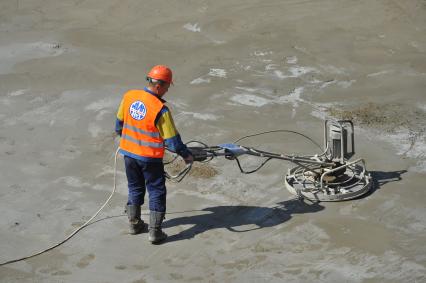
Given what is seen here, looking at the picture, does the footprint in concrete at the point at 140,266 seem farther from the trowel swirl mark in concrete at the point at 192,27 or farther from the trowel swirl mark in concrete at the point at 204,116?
the trowel swirl mark in concrete at the point at 192,27

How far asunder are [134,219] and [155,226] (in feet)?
0.99

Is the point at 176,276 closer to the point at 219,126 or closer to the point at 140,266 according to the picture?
the point at 140,266

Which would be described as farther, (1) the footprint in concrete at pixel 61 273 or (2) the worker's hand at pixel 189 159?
(2) the worker's hand at pixel 189 159

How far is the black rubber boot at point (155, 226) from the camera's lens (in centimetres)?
685

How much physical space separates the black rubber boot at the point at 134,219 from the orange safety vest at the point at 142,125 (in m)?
0.62

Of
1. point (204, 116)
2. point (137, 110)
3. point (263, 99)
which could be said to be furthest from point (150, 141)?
point (263, 99)

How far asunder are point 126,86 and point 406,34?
4.69 m

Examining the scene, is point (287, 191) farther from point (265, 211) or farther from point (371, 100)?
point (371, 100)

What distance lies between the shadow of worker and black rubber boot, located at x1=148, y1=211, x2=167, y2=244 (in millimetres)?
151

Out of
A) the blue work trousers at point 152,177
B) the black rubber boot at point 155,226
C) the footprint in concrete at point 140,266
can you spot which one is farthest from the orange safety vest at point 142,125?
the footprint in concrete at point 140,266

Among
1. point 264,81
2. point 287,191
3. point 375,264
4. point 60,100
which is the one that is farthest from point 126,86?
point 375,264

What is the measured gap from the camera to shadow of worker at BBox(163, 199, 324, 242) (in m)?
7.18

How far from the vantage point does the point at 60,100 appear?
10570 millimetres

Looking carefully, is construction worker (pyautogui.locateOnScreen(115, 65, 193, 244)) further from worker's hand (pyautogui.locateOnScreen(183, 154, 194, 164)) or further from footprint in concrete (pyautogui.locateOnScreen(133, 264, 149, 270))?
footprint in concrete (pyautogui.locateOnScreen(133, 264, 149, 270))
